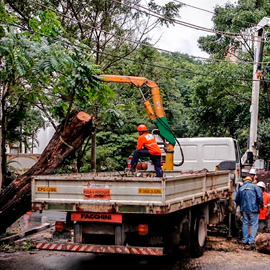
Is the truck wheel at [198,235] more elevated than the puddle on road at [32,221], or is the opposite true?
the truck wheel at [198,235]

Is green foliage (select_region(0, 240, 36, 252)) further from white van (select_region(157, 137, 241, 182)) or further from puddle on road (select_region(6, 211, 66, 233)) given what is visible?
white van (select_region(157, 137, 241, 182))

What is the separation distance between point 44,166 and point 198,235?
355 cm

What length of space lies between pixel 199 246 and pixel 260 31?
10.6 metres

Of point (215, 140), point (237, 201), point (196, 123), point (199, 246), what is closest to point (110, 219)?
point (199, 246)

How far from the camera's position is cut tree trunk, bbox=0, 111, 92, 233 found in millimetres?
9453

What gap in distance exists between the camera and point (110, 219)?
752 cm

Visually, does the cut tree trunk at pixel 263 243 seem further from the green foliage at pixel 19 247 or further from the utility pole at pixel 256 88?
the utility pole at pixel 256 88

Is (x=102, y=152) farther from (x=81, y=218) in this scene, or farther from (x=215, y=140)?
(x=81, y=218)

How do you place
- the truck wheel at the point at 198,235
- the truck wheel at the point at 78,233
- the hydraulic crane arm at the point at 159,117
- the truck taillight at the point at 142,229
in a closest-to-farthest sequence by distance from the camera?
the truck taillight at the point at 142,229 → the truck wheel at the point at 78,233 → the truck wheel at the point at 198,235 → the hydraulic crane arm at the point at 159,117

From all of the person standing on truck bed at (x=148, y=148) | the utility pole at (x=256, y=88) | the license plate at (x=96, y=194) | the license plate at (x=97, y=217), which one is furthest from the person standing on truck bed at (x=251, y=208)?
the utility pole at (x=256, y=88)

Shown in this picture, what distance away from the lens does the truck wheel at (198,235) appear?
8.95m

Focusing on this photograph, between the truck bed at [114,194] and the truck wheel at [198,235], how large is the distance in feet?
2.98

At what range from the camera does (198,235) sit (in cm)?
918

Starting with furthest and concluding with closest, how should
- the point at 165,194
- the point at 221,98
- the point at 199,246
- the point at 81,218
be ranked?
the point at 221,98 → the point at 199,246 → the point at 81,218 → the point at 165,194
